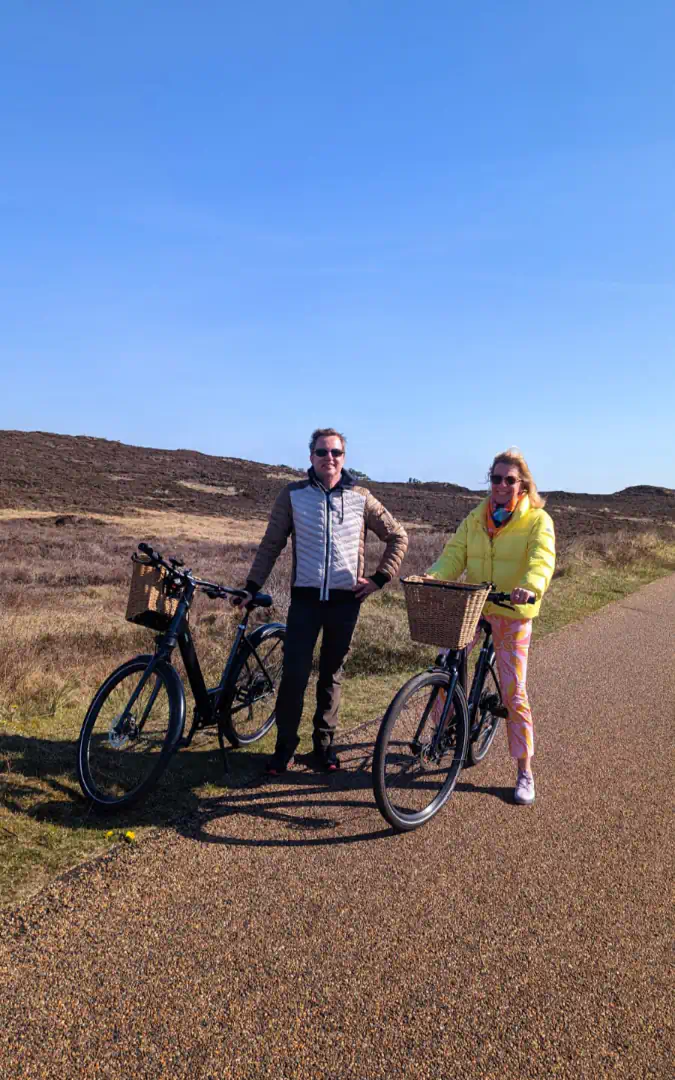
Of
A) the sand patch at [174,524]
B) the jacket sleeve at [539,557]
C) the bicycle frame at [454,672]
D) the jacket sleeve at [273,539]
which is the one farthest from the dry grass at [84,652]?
the sand patch at [174,524]

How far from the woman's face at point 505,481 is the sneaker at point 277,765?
82.1 inches

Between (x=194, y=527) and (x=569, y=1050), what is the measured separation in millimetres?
35374

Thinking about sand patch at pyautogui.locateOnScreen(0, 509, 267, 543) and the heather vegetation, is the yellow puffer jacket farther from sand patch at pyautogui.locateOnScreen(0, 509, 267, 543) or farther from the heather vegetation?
sand patch at pyautogui.locateOnScreen(0, 509, 267, 543)

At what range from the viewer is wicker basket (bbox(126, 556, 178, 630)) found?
4352 millimetres

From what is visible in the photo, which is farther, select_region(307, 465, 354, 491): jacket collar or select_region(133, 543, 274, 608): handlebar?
select_region(307, 465, 354, 491): jacket collar

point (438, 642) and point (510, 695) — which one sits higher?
point (438, 642)

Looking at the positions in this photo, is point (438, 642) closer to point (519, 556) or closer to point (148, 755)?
point (519, 556)

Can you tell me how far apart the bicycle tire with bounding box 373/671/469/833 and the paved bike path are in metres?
0.14

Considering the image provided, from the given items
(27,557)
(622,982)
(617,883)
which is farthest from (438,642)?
(27,557)

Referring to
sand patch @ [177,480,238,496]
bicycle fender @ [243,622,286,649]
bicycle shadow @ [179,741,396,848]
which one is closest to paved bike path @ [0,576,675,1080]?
bicycle shadow @ [179,741,396,848]

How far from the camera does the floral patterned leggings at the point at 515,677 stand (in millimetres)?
4684

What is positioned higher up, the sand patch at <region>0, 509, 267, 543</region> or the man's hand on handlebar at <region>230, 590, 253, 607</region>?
the man's hand on handlebar at <region>230, 590, 253, 607</region>

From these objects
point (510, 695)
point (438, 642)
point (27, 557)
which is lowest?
point (27, 557)

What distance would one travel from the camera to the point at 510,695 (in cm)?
471
